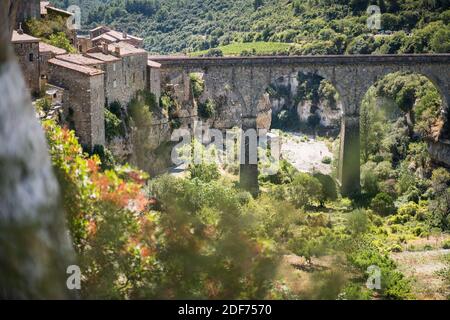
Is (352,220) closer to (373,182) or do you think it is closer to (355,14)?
(373,182)

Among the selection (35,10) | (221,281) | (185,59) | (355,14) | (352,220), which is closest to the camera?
(221,281)

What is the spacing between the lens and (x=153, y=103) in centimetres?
5241

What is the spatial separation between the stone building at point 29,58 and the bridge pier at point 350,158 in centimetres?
2374

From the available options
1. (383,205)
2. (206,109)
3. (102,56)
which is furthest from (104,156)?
(206,109)

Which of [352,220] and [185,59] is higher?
[185,59]

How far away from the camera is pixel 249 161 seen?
52.7 m

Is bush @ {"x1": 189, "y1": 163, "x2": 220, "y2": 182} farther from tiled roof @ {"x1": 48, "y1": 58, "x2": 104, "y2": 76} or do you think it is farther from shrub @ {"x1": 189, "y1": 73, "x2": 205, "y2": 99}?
shrub @ {"x1": 189, "y1": 73, "x2": 205, "y2": 99}

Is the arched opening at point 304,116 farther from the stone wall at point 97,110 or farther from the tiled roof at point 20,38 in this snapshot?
the tiled roof at point 20,38

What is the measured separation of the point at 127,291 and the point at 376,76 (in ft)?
Result: 139

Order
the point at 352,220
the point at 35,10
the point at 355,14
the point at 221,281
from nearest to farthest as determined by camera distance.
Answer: the point at 221,281 → the point at 352,220 → the point at 35,10 → the point at 355,14

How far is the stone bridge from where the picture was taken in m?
54.3

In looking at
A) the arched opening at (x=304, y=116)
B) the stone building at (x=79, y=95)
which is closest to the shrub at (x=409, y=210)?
the arched opening at (x=304, y=116)

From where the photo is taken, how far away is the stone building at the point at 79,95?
39.8m

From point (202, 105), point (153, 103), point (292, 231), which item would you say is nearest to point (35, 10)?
point (153, 103)
